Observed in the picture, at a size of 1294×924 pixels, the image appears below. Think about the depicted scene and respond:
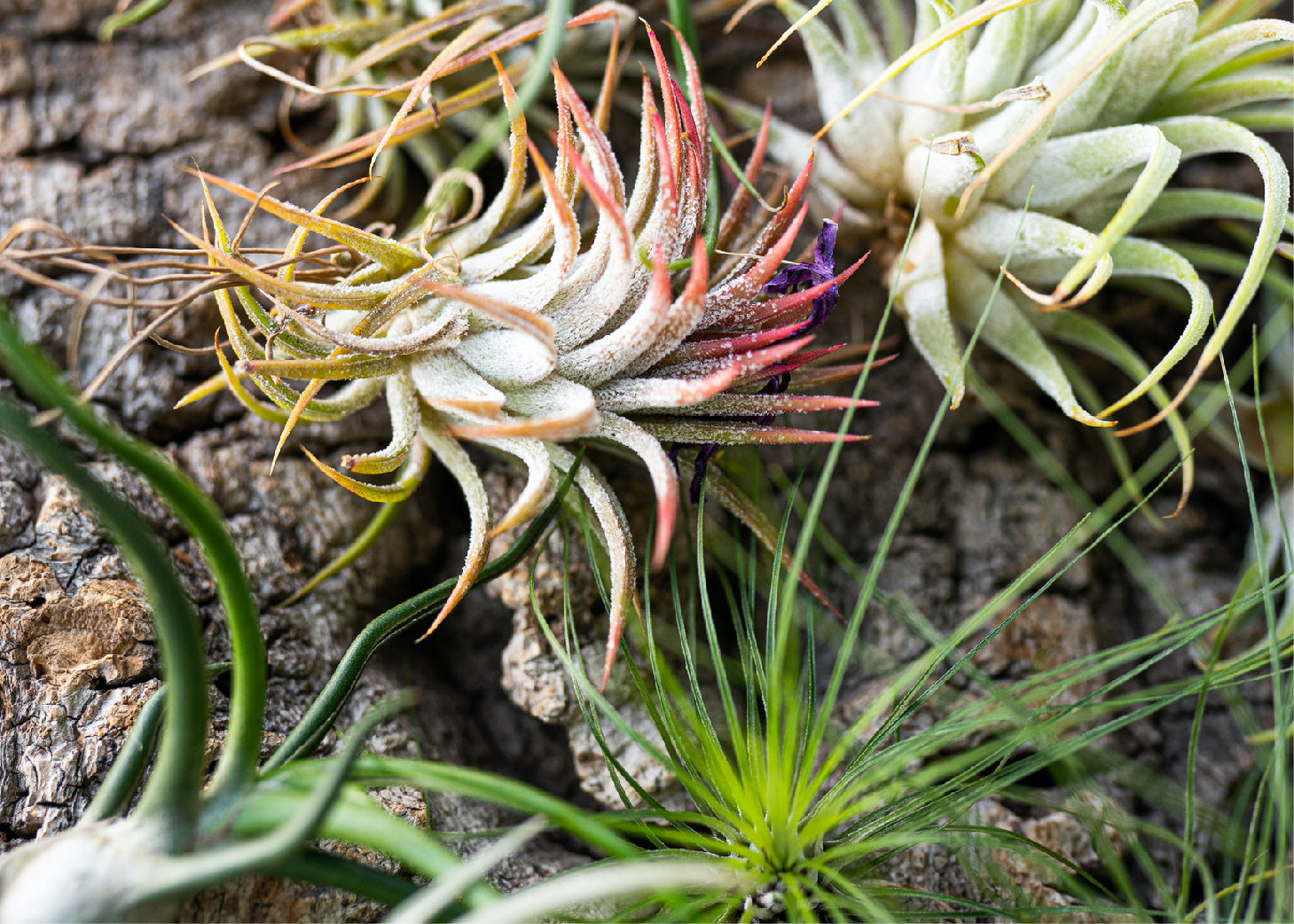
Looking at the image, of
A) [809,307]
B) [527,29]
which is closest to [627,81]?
[527,29]

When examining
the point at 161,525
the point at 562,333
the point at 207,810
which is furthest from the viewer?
the point at 161,525

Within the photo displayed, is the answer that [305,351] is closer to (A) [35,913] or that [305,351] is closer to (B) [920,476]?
(A) [35,913]

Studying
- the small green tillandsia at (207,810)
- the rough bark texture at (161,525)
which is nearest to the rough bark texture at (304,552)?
the rough bark texture at (161,525)

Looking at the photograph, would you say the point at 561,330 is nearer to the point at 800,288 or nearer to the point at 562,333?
the point at 562,333

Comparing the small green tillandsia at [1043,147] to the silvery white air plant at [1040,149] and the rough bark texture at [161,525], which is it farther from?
the rough bark texture at [161,525]

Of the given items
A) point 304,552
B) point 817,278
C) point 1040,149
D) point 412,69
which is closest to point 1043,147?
point 1040,149

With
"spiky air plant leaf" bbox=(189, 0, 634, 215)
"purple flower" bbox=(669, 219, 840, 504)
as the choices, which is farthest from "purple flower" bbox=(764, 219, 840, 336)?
"spiky air plant leaf" bbox=(189, 0, 634, 215)

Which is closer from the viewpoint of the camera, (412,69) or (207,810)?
(207,810)
